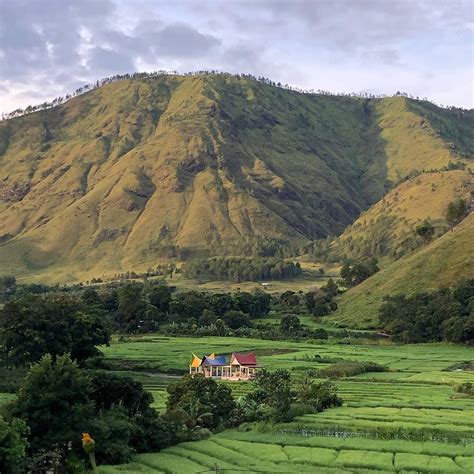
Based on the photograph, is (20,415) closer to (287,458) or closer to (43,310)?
(287,458)

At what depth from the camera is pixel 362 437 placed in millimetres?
50375

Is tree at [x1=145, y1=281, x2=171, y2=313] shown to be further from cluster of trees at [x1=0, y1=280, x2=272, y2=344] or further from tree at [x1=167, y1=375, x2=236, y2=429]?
tree at [x1=167, y1=375, x2=236, y2=429]

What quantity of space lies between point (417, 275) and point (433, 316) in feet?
98.9

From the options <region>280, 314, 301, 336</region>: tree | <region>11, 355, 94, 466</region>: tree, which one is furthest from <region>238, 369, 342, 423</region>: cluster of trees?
<region>280, 314, 301, 336</region>: tree

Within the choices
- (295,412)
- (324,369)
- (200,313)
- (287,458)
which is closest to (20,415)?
(287,458)

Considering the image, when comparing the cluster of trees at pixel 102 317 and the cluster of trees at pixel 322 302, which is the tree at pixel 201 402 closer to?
the cluster of trees at pixel 102 317

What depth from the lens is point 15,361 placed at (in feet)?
266

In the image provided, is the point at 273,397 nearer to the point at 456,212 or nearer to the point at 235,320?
the point at 235,320

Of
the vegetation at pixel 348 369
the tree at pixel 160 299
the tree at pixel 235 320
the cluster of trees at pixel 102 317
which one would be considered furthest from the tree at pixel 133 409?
the tree at pixel 160 299

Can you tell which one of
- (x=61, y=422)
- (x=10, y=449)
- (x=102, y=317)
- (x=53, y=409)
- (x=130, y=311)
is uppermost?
(x=130, y=311)

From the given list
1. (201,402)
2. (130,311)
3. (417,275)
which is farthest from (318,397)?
(417,275)

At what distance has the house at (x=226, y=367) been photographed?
9019 cm

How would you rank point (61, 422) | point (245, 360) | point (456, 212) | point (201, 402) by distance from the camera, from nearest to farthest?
point (61, 422) → point (201, 402) → point (245, 360) → point (456, 212)

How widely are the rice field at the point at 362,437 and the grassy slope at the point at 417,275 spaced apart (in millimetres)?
57908
